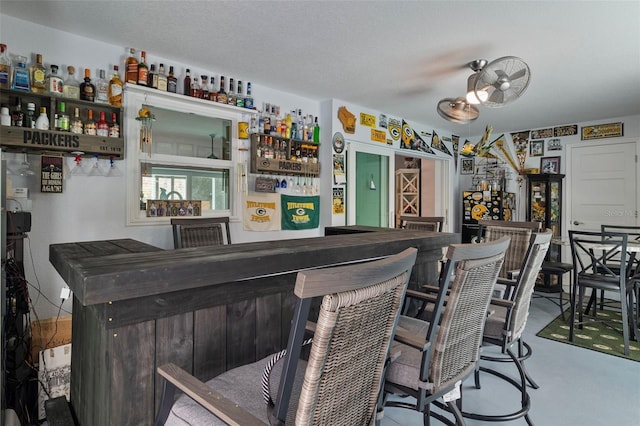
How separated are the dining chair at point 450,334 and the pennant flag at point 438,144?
183 inches

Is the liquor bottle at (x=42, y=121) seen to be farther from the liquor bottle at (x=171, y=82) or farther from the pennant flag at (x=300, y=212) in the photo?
the pennant flag at (x=300, y=212)

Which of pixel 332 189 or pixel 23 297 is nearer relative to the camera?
pixel 23 297

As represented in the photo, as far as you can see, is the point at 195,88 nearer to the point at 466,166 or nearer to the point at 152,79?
the point at 152,79

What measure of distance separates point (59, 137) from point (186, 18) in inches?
47.2

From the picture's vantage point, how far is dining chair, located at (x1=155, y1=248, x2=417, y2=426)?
2.53ft

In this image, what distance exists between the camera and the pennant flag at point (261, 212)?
12.0 feet

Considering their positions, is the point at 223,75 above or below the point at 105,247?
above

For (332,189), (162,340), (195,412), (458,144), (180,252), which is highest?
(458,144)

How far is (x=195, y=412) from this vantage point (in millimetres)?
1005

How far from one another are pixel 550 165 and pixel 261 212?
4.70 m

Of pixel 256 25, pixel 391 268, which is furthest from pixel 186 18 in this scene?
pixel 391 268

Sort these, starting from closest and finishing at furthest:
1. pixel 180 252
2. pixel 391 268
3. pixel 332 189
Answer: pixel 391 268, pixel 180 252, pixel 332 189

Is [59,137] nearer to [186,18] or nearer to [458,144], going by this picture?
[186,18]

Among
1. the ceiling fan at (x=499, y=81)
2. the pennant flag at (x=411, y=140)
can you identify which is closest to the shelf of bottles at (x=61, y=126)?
the ceiling fan at (x=499, y=81)
